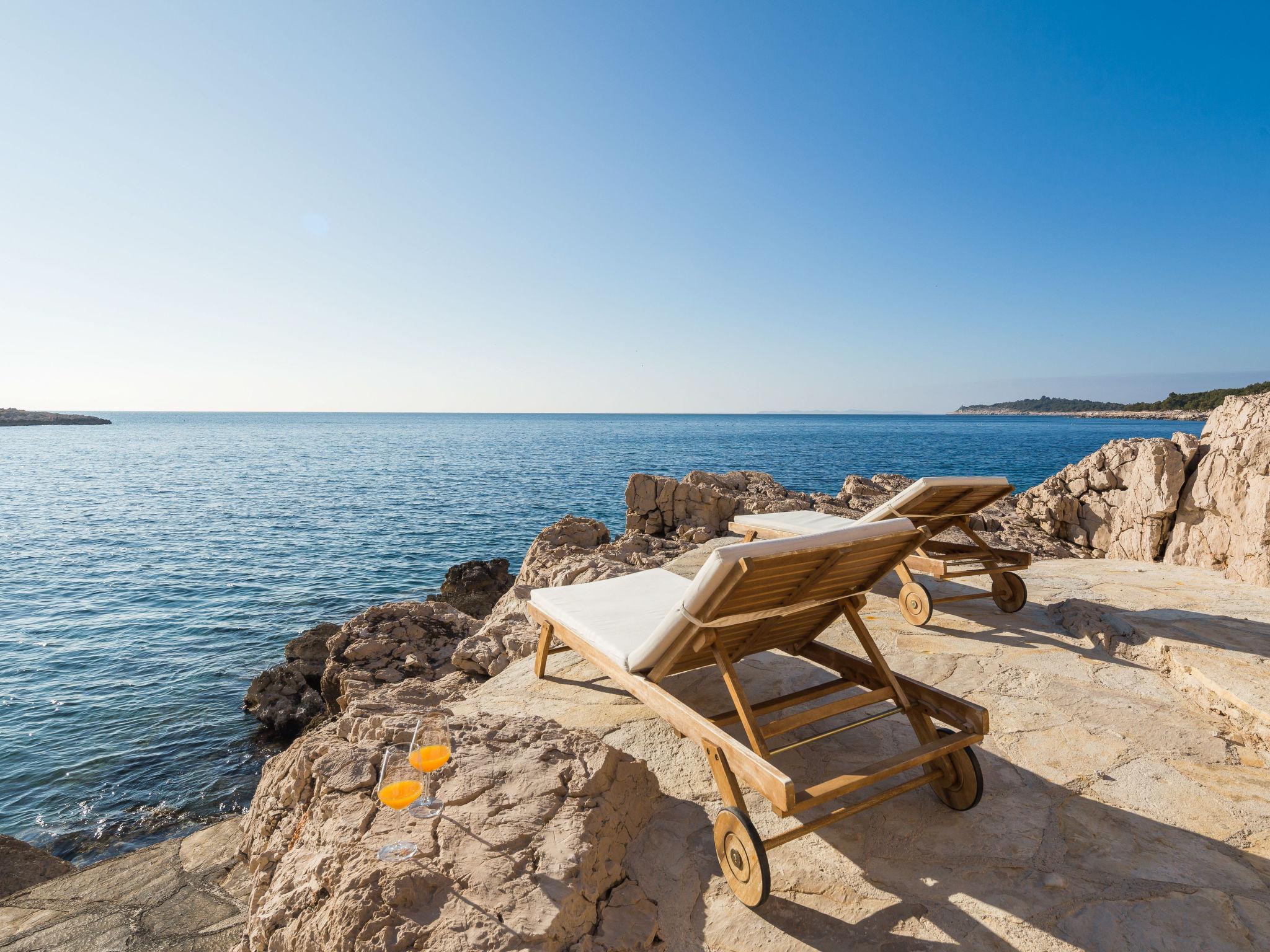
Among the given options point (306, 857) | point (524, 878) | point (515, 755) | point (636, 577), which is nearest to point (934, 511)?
point (636, 577)

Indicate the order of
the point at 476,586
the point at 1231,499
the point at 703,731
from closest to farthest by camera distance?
the point at 703,731, the point at 1231,499, the point at 476,586

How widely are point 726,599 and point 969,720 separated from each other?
130cm

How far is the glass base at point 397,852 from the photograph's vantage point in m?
2.30

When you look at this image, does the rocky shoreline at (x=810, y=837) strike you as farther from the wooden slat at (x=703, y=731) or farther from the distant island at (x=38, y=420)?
the distant island at (x=38, y=420)

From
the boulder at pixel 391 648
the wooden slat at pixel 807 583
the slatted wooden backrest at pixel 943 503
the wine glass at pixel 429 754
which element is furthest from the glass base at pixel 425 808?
the boulder at pixel 391 648

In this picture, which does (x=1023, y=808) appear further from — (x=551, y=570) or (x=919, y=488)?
(x=551, y=570)

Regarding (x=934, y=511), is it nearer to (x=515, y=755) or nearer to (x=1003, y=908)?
(x=1003, y=908)

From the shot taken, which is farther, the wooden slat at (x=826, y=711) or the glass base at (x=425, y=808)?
the wooden slat at (x=826, y=711)

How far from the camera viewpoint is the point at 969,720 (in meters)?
2.76

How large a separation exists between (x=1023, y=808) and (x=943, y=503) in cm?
304

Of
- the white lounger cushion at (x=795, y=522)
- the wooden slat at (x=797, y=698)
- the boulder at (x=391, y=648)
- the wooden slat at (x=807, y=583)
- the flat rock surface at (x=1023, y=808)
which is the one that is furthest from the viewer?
the boulder at (x=391, y=648)

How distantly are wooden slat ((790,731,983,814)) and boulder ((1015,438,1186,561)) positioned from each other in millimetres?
8462

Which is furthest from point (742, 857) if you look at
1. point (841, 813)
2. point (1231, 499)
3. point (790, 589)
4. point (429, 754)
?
point (1231, 499)

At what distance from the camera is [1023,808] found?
283cm
